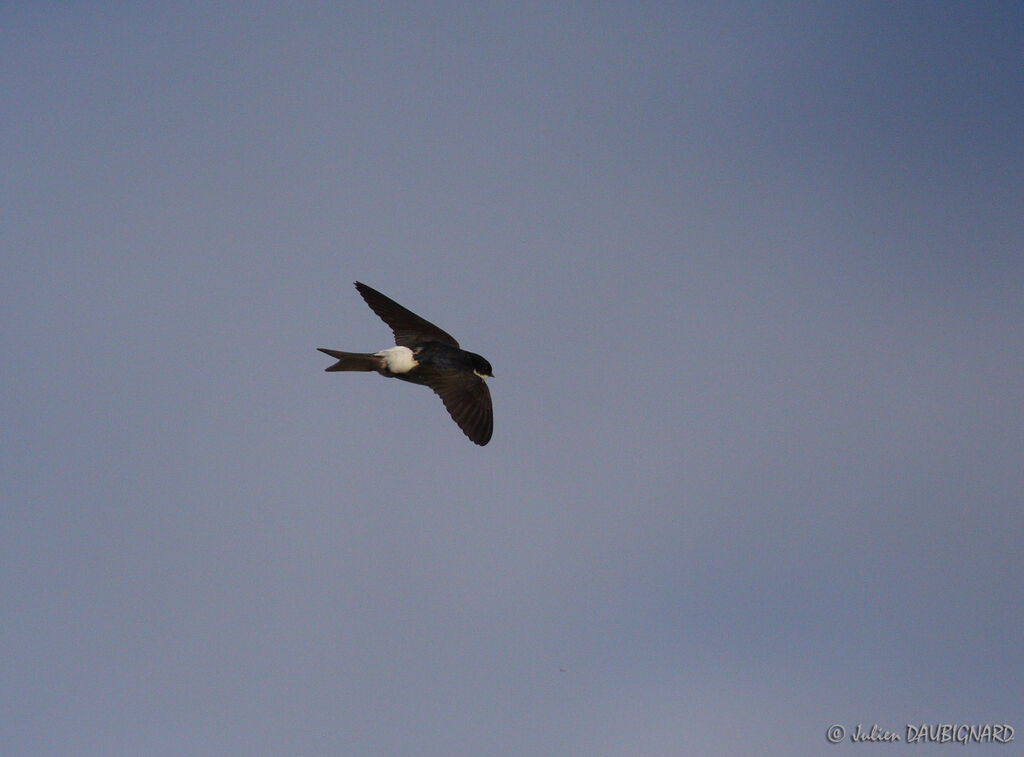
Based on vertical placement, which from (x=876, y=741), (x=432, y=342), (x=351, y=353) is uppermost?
(x=432, y=342)

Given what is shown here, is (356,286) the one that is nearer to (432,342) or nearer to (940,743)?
(432,342)

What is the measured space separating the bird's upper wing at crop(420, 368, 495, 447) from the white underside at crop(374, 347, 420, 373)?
0.78 feet

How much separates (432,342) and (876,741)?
772cm

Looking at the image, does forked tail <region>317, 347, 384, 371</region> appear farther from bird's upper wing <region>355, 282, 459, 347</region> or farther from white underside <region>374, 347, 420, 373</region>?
bird's upper wing <region>355, 282, 459, 347</region>

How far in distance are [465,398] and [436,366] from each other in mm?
529

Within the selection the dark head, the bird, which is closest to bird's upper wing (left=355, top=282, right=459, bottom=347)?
the bird

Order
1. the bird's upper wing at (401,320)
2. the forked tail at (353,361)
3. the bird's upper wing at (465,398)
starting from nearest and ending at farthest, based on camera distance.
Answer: the forked tail at (353,361) → the bird's upper wing at (465,398) → the bird's upper wing at (401,320)

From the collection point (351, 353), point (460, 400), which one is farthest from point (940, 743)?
point (351, 353)

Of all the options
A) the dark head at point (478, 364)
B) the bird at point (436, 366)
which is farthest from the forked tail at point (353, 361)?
the dark head at point (478, 364)

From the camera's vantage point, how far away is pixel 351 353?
10773 mm

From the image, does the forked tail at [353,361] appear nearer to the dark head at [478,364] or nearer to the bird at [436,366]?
the bird at [436,366]

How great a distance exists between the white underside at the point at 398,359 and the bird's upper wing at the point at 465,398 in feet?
0.78

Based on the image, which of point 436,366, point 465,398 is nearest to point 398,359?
point 436,366

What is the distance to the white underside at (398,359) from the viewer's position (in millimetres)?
11273
